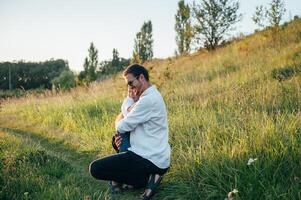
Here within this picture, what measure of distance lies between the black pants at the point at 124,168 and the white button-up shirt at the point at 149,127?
3.1 inches

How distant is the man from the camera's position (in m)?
4.82

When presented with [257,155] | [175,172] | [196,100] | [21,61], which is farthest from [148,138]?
[21,61]

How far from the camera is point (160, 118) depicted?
489 centimetres

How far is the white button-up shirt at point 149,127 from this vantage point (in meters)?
4.80

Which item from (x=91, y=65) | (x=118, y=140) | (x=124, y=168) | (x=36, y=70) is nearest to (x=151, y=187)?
(x=124, y=168)

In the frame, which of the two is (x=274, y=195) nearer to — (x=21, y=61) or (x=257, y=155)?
(x=257, y=155)

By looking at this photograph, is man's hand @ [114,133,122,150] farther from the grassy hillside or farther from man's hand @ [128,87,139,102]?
the grassy hillside

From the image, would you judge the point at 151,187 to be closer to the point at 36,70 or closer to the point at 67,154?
the point at 67,154

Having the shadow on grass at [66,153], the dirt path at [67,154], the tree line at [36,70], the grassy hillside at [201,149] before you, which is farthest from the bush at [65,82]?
the grassy hillside at [201,149]

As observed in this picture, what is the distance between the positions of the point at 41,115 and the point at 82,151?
493 cm

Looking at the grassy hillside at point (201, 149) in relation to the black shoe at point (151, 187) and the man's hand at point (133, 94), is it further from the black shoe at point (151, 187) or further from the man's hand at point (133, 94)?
the man's hand at point (133, 94)

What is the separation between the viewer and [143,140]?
16.1 feet

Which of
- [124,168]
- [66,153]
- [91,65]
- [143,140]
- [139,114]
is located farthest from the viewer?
A: [91,65]

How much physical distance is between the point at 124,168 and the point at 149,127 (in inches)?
26.1
